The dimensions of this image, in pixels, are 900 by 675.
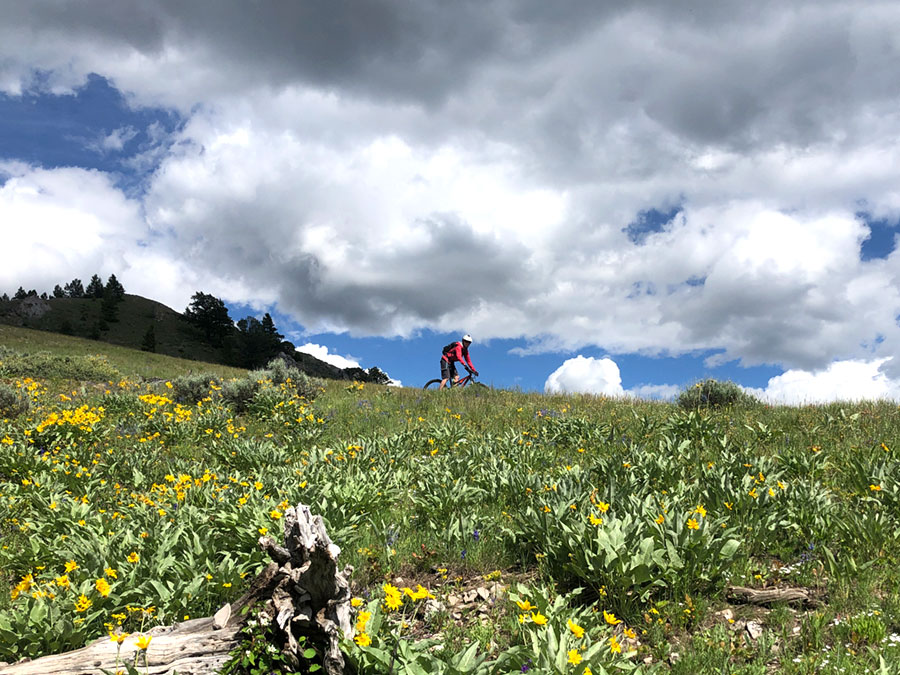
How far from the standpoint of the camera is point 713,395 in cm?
1423

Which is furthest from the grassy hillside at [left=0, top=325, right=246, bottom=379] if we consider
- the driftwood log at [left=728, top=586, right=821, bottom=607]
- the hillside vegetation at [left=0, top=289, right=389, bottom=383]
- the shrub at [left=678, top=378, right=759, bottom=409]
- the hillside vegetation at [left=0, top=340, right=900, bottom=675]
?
the hillside vegetation at [left=0, top=289, right=389, bottom=383]

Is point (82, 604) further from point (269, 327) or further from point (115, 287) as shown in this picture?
point (115, 287)

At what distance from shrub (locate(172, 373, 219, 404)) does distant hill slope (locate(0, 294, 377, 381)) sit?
177 ft

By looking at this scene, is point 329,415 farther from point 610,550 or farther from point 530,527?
point 610,550

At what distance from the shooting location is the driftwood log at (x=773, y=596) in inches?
167

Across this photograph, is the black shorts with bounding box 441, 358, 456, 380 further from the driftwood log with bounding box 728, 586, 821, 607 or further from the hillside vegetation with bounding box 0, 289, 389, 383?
the hillside vegetation with bounding box 0, 289, 389, 383

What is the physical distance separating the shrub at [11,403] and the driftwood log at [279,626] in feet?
35.5

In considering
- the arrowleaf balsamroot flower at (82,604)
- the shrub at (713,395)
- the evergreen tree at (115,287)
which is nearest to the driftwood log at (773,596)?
the arrowleaf balsamroot flower at (82,604)

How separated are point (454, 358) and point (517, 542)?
52.1 feet

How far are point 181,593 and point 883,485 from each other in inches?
280

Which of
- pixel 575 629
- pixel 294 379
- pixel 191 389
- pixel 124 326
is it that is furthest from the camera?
pixel 124 326

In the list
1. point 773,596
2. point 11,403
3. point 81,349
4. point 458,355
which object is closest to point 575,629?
point 773,596

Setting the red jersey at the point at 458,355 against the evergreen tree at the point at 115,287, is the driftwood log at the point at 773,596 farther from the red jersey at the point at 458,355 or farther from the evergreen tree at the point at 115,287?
the evergreen tree at the point at 115,287

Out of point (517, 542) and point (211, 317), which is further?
point (211, 317)
